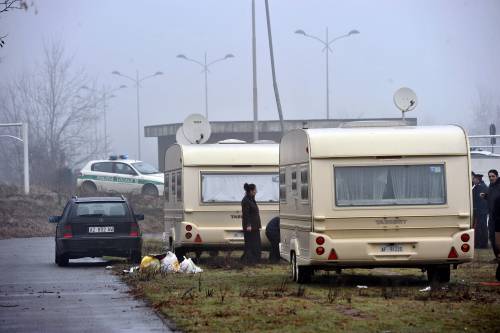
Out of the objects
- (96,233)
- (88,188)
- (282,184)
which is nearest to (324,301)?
(282,184)

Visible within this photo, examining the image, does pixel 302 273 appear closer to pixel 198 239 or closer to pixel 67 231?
pixel 198 239

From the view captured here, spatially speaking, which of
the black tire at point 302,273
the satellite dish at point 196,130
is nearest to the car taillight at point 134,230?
the satellite dish at point 196,130

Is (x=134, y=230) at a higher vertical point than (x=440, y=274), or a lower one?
higher

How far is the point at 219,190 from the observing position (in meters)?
26.1

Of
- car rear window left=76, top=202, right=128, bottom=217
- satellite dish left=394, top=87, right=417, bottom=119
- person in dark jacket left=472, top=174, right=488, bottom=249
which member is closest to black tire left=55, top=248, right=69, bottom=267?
car rear window left=76, top=202, right=128, bottom=217

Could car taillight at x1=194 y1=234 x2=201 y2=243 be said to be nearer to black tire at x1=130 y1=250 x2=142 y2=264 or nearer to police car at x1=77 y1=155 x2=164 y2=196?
black tire at x1=130 y1=250 x2=142 y2=264

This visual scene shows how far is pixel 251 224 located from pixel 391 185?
20.5ft

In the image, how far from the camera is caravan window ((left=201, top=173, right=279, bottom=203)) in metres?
26.0

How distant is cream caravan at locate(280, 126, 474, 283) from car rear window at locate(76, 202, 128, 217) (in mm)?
9373

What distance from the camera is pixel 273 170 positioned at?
86.3ft

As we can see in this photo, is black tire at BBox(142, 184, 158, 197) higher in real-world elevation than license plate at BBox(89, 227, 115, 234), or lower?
higher

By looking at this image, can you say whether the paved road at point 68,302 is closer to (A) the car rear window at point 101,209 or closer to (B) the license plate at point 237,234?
(A) the car rear window at point 101,209

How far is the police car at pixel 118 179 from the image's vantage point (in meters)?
54.1

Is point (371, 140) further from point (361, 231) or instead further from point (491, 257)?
point (491, 257)
